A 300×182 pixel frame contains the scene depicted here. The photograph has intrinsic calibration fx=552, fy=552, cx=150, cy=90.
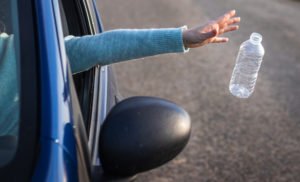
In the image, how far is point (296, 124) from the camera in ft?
17.1

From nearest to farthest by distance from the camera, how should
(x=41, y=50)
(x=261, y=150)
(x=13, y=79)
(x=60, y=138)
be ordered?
(x=60, y=138) < (x=41, y=50) < (x=13, y=79) < (x=261, y=150)

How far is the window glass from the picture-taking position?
1.58 metres

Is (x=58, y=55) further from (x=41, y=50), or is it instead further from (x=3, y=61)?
(x=3, y=61)

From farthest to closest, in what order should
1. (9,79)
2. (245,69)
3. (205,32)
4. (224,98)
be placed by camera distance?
(224,98) < (245,69) < (205,32) < (9,79)

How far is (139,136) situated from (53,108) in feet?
0.84

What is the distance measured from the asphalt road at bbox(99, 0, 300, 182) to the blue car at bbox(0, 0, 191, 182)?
2.41 m

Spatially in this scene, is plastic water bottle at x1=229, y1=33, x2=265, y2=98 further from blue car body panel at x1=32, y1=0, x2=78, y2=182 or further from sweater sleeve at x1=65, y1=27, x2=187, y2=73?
blue car body panel at x1=32, y1=0, x2=78, y2=182

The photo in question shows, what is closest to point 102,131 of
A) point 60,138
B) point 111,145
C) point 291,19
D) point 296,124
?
point 111,145

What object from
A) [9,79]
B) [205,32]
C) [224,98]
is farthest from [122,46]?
[224,98]

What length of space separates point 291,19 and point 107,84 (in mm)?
7812

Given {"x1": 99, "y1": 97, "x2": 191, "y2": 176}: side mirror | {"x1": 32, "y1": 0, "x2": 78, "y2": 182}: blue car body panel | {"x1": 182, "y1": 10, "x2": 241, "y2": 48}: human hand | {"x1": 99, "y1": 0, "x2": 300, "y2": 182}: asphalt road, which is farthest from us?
{"x1": 99, "y1": 0, "x2": 300, "y2": 182}: asphalt road

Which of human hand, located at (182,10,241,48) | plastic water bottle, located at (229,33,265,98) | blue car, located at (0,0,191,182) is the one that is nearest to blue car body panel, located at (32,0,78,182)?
blue car, located at (0,0,191,182)

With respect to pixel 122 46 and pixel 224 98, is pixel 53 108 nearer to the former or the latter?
pixel 122 46

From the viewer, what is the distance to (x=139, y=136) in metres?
1.57
